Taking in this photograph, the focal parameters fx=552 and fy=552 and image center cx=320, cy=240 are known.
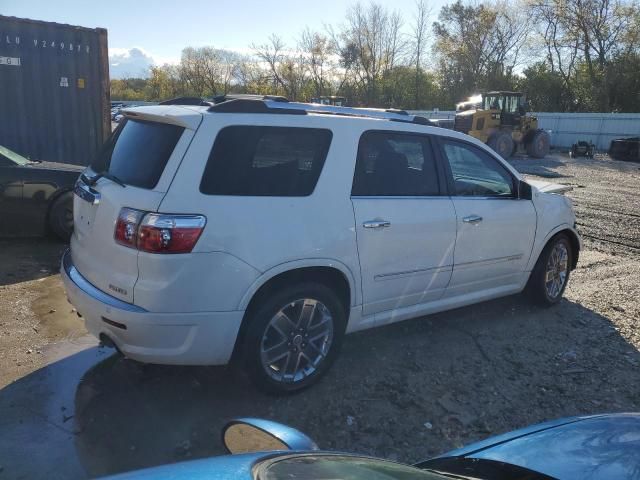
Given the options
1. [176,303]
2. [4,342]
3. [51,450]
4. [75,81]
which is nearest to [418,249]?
[176,303]

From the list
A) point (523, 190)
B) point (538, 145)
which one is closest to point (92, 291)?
point (523, 190)

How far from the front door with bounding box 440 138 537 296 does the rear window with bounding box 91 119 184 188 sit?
2.22 m

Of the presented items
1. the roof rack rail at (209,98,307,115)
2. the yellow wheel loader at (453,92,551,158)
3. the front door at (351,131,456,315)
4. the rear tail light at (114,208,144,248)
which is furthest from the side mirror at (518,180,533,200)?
the yellow wheel loader at (453,92,551,158)

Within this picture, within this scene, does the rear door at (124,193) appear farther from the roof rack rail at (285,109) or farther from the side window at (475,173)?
the side window at (475,173)

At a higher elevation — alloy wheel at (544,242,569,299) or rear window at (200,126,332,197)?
rear window at (200,126,332,197)

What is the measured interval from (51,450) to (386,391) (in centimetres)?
214

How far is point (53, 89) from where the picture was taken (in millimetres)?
9781

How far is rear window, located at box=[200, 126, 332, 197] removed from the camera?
332cm

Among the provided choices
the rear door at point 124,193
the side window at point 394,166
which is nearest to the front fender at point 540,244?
the side window at point 394,166

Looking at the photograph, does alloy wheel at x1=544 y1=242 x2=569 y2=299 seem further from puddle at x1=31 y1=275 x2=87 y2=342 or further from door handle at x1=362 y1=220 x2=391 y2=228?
puddle at x1=31 y1=275 x2=87 y2=342

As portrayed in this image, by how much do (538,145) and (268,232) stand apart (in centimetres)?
2360

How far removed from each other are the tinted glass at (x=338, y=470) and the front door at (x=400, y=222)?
2.23 metres

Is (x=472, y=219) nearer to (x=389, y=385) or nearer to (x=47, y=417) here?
(x=389, y=385)

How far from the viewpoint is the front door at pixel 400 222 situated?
153 inches
